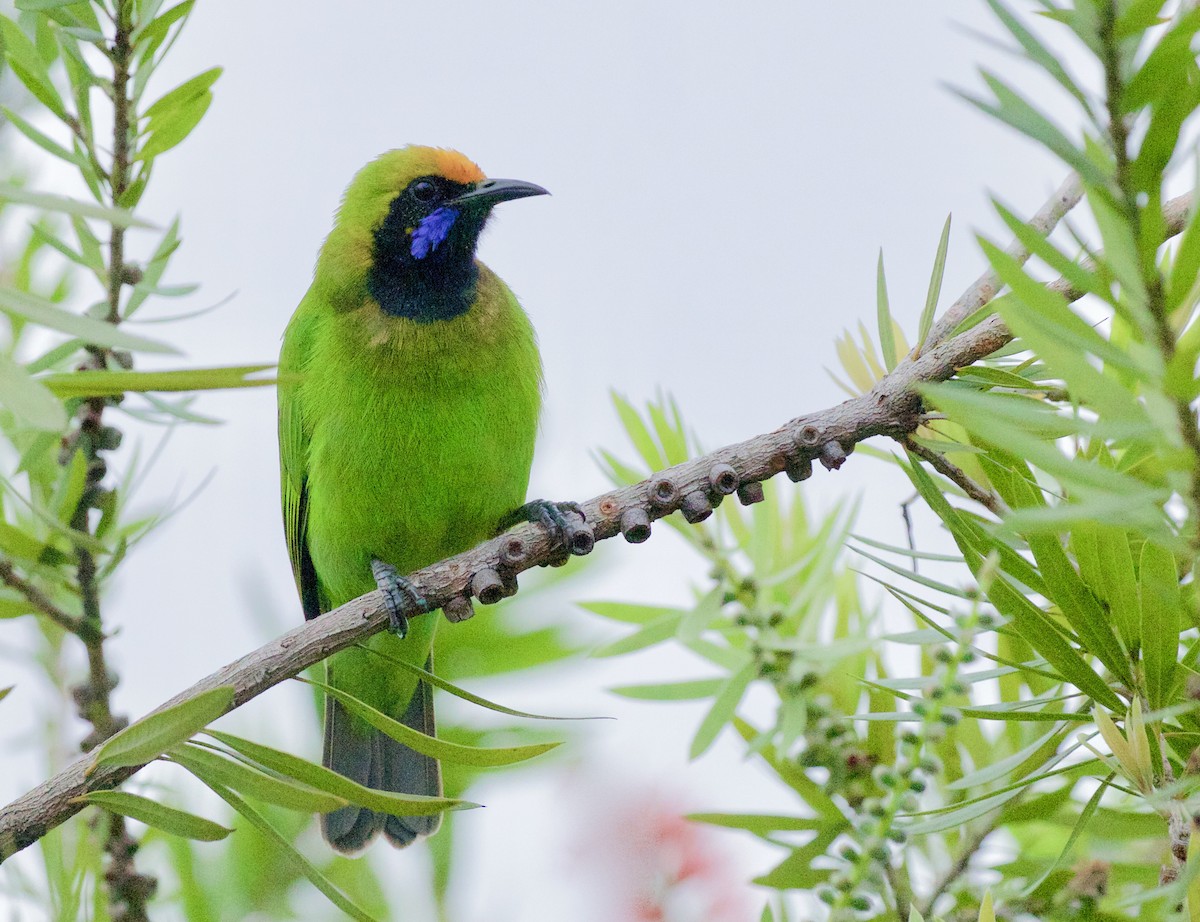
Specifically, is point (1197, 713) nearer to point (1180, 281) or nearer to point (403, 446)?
point (1180, 281)

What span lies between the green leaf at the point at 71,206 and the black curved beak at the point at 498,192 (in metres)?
2.96

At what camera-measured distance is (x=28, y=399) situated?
86cm

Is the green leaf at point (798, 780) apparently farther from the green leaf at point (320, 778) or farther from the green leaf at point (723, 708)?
the green leaf at point (320, 778)

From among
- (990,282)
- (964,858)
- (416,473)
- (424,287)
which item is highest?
(424,287)

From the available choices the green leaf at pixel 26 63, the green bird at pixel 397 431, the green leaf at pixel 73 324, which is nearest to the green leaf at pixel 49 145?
the green leaf at pixel 26 63

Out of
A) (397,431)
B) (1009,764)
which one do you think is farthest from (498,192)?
(1009,764)

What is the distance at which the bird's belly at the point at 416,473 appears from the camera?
3164 mm

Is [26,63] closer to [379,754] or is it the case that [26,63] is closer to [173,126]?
[173,126]

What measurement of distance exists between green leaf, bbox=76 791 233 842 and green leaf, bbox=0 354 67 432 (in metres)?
0.49

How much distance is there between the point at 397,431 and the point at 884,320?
74.2 inches

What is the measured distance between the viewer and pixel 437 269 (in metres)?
3.63

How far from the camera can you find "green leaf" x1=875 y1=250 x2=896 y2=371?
148cm

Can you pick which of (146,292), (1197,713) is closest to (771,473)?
(1197,713)

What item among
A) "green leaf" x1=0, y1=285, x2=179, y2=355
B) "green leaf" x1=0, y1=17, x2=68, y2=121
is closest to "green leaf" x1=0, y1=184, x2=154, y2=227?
"green leaf" x1=0, y1=285, x2=179, y2=355
